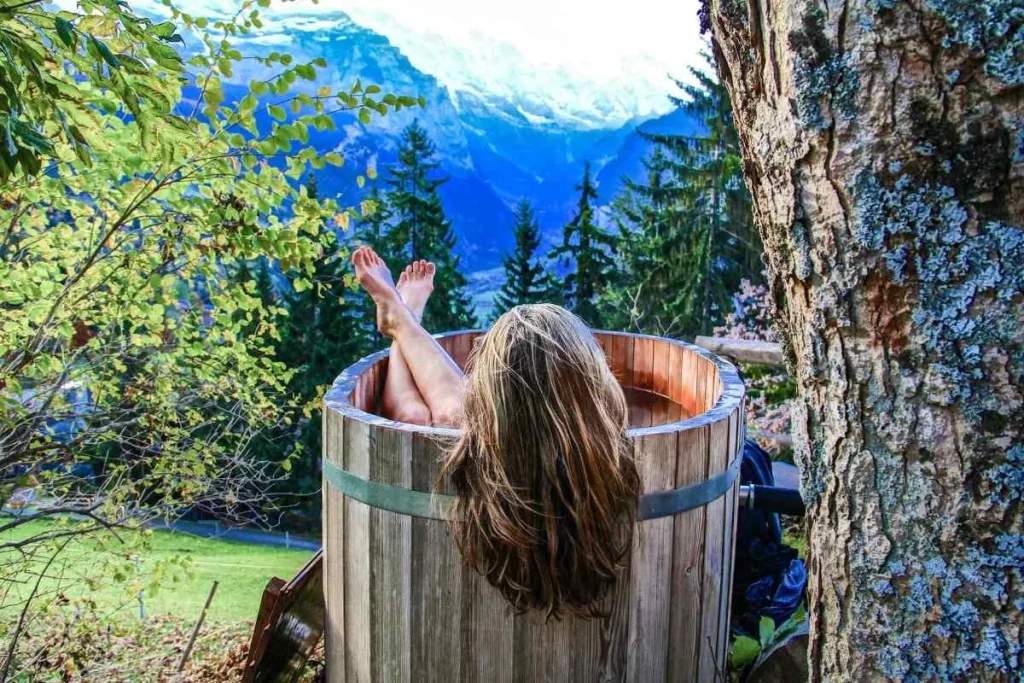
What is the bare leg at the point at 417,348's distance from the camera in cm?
243

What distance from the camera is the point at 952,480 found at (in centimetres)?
93

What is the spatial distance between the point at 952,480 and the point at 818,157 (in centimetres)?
42

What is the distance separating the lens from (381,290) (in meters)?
2.76

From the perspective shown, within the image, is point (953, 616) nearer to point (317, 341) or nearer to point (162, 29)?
point (162, 29)

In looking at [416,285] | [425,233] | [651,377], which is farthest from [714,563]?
[425,233]

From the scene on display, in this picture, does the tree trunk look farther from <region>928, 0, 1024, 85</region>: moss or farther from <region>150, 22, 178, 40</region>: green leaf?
<region>150, 22, 178, 40</region>: green leaf

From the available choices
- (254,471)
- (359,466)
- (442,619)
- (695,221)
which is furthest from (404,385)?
(695,221)

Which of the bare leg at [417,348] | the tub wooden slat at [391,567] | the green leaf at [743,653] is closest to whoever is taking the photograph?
the tub wooden slat at [391,567]

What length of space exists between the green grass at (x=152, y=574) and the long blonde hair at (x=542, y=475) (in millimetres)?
1500

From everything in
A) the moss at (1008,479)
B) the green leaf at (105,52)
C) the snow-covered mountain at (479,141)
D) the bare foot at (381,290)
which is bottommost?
the moss at (1008,479)

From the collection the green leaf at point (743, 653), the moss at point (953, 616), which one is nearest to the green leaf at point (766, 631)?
the green leaf at point (743, 653)

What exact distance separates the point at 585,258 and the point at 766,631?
40.3ft

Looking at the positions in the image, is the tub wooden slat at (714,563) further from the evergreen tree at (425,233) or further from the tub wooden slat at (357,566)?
the evergreen tree at (425,233)

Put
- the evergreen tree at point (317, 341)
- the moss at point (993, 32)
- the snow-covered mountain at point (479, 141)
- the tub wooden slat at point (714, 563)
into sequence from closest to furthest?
the moss at point (993, 32), the tub wooden slat at point (714, 563), the evergreen tree at point (317, 341), the snow-covered mountain at point (479, 141)
